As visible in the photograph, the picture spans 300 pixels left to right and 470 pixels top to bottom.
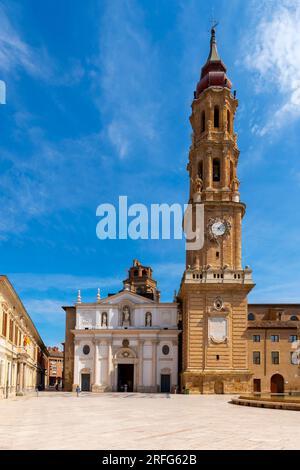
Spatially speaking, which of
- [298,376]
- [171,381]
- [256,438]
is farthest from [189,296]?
[256,438]

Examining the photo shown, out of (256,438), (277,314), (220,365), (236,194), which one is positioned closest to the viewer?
(256,438)

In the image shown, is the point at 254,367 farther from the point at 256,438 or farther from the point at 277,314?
the point at 256,438

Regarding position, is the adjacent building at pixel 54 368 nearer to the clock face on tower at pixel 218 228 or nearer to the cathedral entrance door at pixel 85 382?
the cathedral entrance door at pixel 85 382

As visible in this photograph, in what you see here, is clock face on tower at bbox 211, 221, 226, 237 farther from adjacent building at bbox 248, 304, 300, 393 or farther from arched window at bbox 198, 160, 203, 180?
adjacent building at bbox 248, 304, 300, 393

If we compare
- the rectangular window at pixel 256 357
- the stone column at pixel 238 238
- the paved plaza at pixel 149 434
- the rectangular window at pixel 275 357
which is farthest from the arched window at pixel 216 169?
the paved plaza at pixel 149 434

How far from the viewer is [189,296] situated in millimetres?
55812

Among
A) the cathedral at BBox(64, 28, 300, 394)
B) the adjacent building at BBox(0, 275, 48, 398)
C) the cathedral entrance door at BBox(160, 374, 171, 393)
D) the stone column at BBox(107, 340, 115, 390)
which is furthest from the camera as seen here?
the stone column at BBox(107, 340, 115, 390)

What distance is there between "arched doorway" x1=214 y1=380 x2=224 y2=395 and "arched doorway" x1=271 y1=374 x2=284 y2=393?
10.4 meters

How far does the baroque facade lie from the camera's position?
60.2 meters

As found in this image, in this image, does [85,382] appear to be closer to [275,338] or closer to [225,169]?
[275,338]

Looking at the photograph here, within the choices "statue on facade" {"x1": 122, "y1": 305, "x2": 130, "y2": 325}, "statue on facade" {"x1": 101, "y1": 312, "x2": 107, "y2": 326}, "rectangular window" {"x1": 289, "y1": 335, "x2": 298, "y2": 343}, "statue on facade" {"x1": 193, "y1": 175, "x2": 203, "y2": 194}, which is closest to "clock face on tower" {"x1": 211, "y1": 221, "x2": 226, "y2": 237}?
"statue on facade" {"x1": 193, "y1": 175, "x2": 203, "y2": 194}

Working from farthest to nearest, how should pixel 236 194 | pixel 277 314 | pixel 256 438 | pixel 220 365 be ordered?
pixel 277 314 → pixel 236 194 → pixel 220 365 → pixel 256 438

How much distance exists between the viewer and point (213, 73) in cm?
6284

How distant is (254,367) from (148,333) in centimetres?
1253
